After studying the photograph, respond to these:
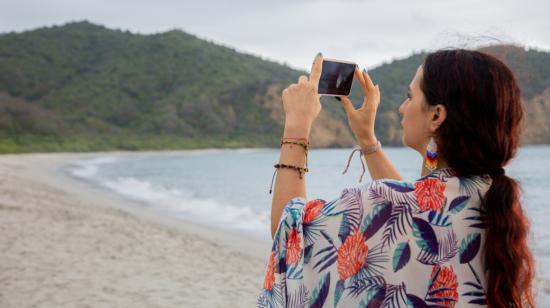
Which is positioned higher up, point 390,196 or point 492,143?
point 492,143

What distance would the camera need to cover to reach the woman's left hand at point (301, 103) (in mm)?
1248

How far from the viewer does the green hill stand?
56812mm

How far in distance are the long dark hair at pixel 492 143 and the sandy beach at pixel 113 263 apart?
3.46 m

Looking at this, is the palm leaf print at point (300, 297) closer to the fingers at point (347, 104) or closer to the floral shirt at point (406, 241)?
the floral shirt at point (406, 241)

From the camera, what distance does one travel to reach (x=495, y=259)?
3.60 feet

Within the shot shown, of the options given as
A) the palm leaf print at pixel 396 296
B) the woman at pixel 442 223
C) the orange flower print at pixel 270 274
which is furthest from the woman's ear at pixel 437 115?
the orange flower print at pixel 270 274

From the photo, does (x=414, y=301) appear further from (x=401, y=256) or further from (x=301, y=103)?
(x=301, y=103)

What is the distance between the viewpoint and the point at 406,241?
110 centimetres

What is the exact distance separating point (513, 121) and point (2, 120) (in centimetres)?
4856

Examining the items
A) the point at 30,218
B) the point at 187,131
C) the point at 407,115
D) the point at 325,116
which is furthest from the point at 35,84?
the point at 407,115

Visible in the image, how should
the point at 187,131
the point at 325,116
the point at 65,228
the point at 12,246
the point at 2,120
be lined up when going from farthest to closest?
the point at 325,116 < the point at 187,131 < the point at 2,120 < the point at 65,228 < the point at 12,246

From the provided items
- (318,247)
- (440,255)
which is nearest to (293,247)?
(318,247)

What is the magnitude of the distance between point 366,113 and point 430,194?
0.45 m

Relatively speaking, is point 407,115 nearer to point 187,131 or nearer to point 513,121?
point 513,121
